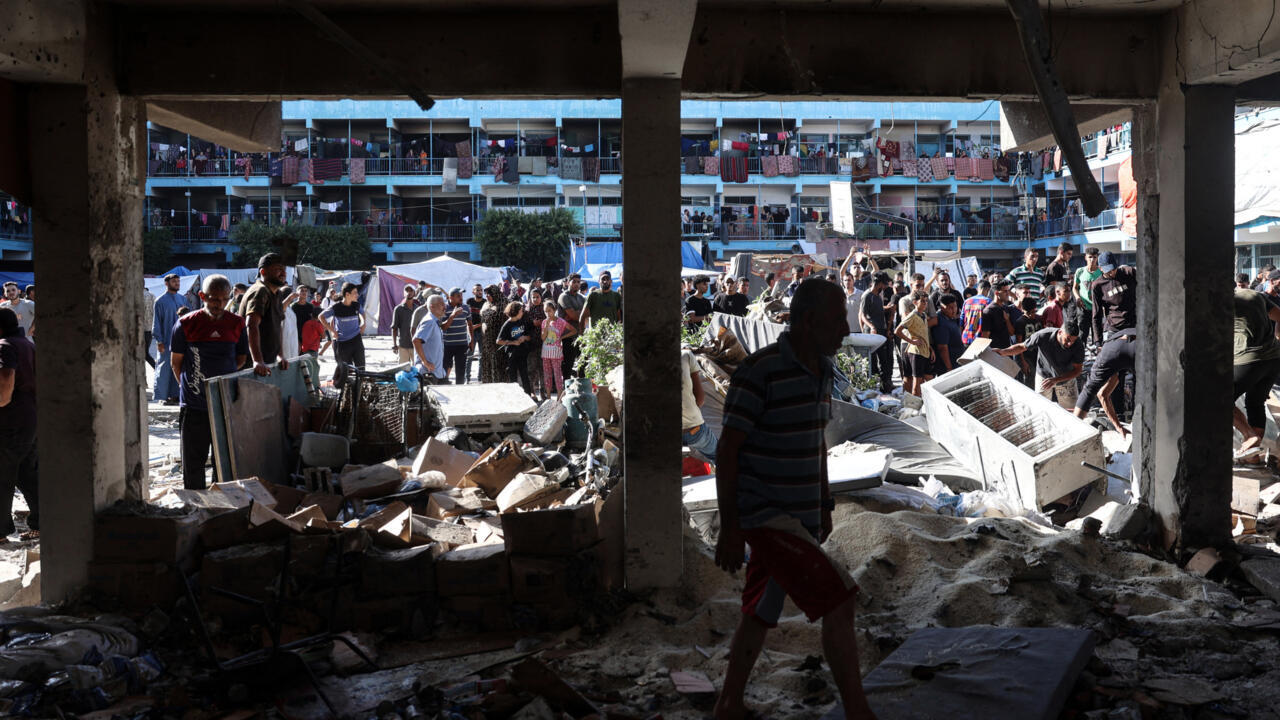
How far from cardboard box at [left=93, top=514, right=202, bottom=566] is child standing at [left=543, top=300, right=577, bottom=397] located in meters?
7.80

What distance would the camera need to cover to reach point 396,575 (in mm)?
4895

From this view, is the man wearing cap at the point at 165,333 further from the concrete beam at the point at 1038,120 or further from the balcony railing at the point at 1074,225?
the balcony railing at the point at 1074,225

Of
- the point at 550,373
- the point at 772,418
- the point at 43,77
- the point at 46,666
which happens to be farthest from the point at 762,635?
the point at 550,373

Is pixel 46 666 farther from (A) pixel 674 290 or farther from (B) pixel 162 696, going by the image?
(A) pixel 674 290

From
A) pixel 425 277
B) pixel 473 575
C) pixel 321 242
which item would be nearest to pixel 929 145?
pixel 321 242

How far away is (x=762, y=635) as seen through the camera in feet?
11.2

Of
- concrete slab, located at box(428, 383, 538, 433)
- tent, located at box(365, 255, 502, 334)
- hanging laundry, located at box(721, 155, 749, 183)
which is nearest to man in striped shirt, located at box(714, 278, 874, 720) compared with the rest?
concrete slab, located at box(428, 383, 538, 433)

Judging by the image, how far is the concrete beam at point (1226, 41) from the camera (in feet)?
15.6

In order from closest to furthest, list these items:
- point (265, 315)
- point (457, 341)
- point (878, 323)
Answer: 1. point (265, 315)
2. point (457, 341)
3. point (878, 323)

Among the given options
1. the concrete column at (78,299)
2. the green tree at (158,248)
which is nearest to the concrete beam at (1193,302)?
the concrete column at (78,299)

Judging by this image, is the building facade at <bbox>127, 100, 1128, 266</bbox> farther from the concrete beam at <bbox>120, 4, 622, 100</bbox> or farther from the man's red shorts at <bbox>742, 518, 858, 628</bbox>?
Result: the man's red shorts at <bbox>742, 518, 858, 628</bbox>

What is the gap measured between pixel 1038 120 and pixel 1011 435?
8.68 feet

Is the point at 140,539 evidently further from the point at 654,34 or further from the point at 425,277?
the point at 425,277

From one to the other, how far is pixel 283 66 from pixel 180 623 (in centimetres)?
305
